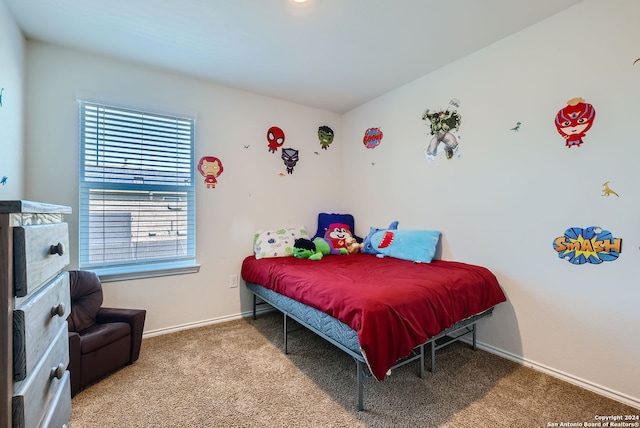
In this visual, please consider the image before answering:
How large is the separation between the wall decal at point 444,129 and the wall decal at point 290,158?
1.46 m

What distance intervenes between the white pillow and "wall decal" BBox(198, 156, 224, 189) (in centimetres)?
72

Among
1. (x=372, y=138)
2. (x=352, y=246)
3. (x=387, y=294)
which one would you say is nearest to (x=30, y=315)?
(x=387, y=294)

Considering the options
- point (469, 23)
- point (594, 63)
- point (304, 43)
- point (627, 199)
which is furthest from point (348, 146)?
point (627, 199)

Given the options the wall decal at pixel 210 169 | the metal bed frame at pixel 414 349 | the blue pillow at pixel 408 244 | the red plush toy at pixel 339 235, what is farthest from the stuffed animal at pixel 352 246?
the wall decal at pixel 210 169

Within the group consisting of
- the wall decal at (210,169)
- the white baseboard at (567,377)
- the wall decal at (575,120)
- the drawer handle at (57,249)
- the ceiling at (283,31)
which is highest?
the ceiling at (283,31)

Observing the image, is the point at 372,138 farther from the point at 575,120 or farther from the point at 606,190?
the point at 606,190

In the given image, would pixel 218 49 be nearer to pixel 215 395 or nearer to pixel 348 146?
pixel 348 146

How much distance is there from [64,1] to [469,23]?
8.65 ft

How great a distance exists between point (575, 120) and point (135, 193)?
343 centimetres

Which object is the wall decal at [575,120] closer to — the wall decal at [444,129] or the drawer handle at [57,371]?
the wall decal at [444,129]

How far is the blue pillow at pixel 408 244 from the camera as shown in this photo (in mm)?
2549

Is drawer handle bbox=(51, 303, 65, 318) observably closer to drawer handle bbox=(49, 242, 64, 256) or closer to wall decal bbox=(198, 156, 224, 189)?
drawer handle bbox=(49, 242, 64, 256)

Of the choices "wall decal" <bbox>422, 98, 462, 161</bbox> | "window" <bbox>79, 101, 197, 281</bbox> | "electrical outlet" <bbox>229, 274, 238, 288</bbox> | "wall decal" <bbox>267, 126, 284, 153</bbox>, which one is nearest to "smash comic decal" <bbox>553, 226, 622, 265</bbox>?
"wall decal" <bbox>422, 98, 462, 161</bbox>

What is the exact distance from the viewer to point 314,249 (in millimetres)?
2963
